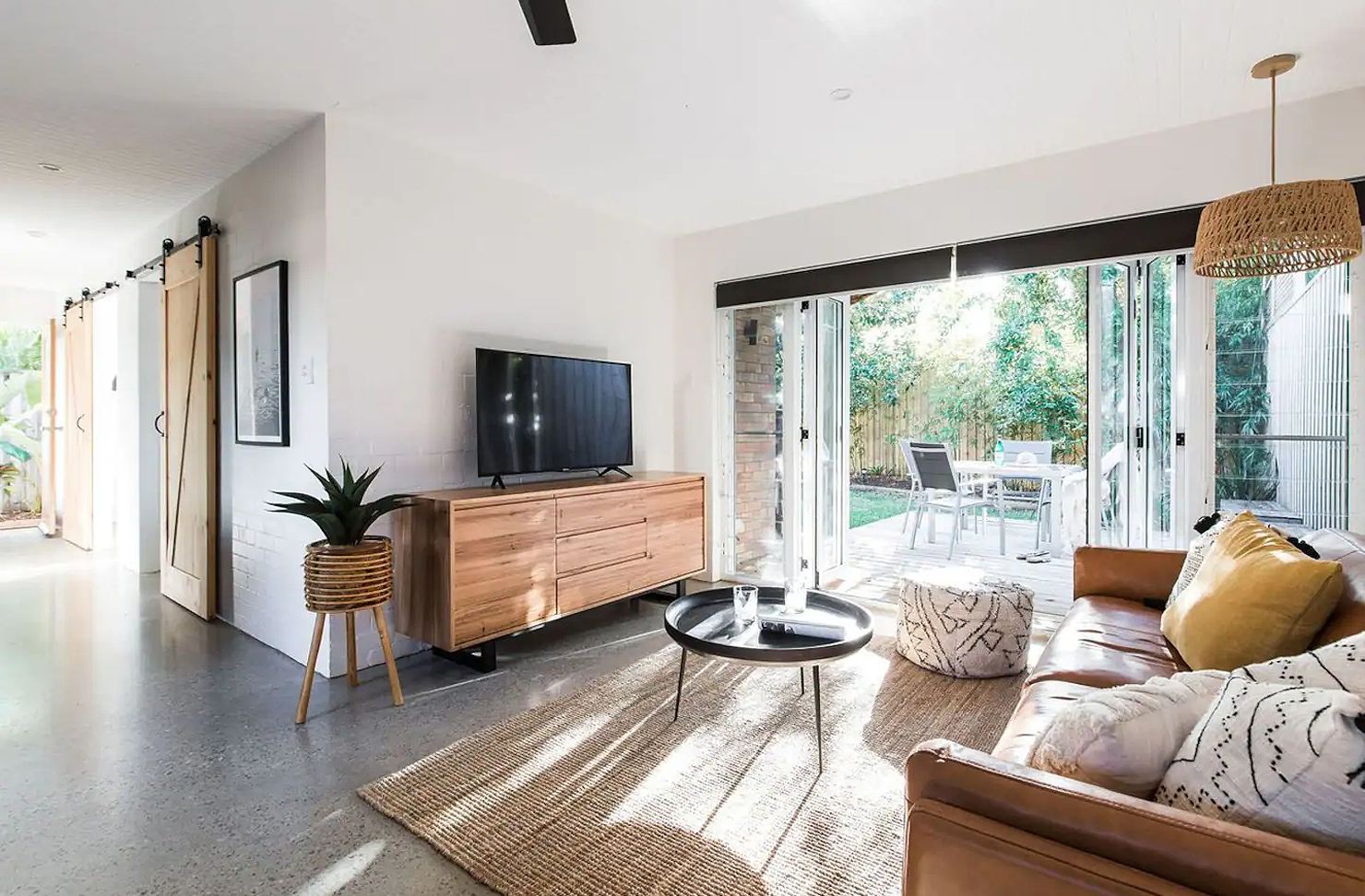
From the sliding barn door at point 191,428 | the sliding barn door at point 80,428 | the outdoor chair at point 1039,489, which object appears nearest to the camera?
the sliding barn door at point 191,428

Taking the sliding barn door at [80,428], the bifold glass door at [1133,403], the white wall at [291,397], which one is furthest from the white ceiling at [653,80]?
the sliding barn door at [80,428]

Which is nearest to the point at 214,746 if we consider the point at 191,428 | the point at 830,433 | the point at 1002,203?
the point at 191,428

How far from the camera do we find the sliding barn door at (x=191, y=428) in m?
3.62

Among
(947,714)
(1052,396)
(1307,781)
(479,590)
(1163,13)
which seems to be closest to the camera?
(1307,781)

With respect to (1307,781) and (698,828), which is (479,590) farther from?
(1307,781)

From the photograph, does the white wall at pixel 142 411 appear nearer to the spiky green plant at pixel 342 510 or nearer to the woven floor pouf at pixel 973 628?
the spiky green plant at pixel 342 510

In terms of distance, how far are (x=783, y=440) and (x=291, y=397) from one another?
111 inches

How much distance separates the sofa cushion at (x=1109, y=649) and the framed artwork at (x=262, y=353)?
3162mm

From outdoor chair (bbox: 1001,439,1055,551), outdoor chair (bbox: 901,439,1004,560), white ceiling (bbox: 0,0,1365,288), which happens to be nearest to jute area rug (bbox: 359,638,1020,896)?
white ceiling (bbox: 0,0,1365,288)

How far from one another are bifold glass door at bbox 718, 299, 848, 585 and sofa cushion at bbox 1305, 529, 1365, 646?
266 centimetres

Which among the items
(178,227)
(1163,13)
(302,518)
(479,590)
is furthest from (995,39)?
(178,227)

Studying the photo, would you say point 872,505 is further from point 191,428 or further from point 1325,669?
point 1325,669

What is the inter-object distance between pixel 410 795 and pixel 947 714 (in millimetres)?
1840

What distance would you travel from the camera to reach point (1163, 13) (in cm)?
218
